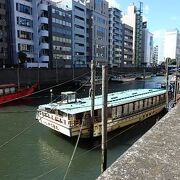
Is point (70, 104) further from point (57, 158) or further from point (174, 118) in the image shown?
point (174, 118)

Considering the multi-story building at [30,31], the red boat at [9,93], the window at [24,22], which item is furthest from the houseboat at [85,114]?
the window at [24,22]

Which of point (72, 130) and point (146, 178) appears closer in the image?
point (146, 178)

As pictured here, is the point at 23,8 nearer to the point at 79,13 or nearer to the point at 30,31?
the point at 30,31

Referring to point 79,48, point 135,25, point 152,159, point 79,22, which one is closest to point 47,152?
point 152,159

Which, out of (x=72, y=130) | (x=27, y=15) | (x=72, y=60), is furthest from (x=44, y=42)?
(x=72, y=130)

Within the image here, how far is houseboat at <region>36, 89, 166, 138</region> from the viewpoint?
60.5ft

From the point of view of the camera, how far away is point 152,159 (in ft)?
11.3

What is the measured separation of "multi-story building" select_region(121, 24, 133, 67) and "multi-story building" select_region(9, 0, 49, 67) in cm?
6178

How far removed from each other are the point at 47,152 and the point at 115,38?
102 m

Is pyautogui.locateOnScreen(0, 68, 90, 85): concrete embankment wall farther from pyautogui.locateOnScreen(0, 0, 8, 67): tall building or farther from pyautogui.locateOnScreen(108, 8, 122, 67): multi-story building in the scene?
pyautogui.locateOnScreen(108, 8, 122, 67): multi-story building

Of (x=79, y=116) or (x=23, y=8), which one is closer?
(x=79, y=116)

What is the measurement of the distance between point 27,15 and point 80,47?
25153 mm

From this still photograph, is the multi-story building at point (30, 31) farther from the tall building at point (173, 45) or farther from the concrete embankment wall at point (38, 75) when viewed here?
the tall building at point (173, 45)

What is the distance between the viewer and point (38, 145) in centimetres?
1875
